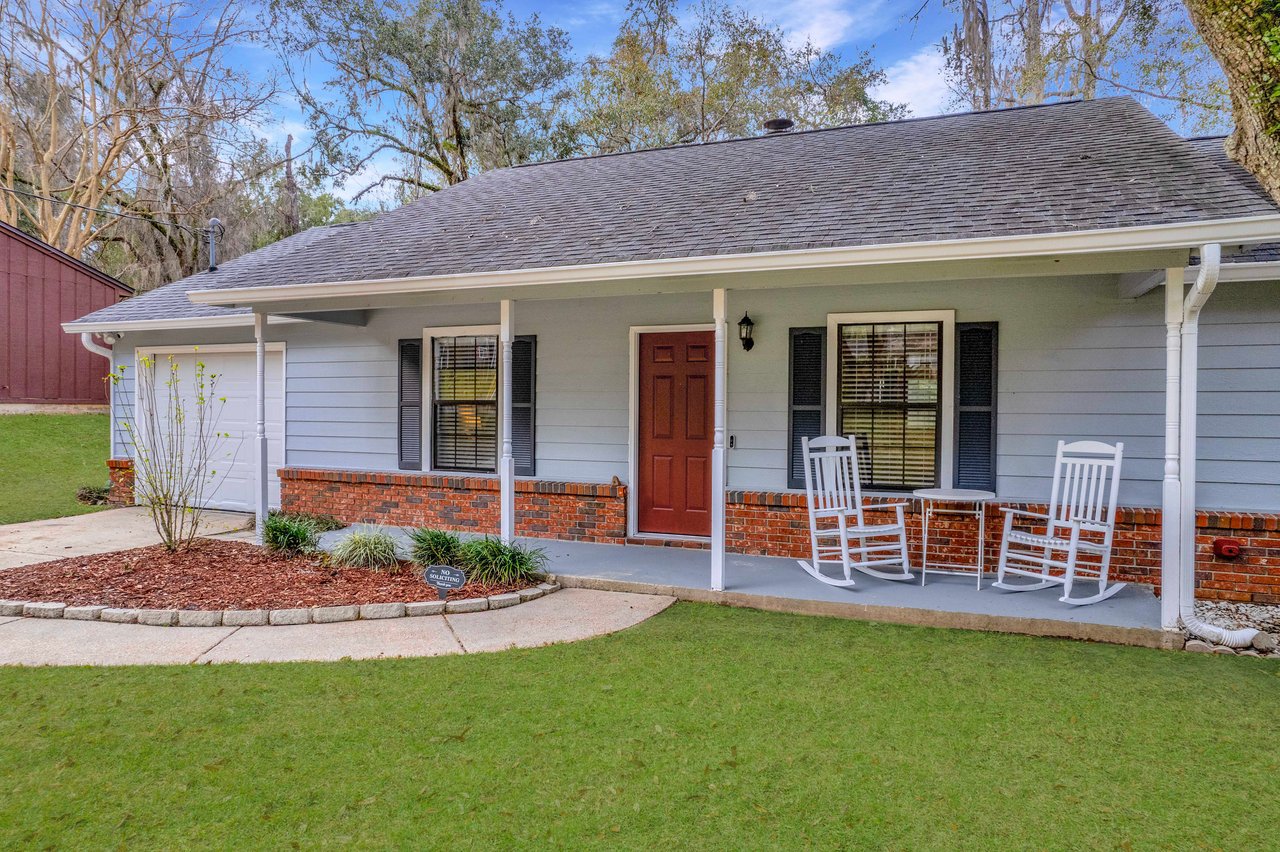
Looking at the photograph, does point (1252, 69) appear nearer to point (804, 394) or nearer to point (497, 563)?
point (804, 394)

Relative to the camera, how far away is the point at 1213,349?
5176mm

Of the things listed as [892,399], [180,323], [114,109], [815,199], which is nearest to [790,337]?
[892,399]

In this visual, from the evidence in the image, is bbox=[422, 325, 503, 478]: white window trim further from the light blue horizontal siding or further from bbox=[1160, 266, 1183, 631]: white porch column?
bbox=[1160, 266, 1183, 631]: white porch column

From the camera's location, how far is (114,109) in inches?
707

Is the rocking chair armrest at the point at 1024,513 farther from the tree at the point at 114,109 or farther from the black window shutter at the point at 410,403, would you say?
the tree at the point at 114,109

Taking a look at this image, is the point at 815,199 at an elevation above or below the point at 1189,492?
above

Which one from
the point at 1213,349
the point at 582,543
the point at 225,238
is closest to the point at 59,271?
the point at 225,238

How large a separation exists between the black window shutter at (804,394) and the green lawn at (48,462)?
817 centimetres

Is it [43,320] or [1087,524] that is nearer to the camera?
[1087,524]

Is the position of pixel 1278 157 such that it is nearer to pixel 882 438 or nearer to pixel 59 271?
pixel 882 438

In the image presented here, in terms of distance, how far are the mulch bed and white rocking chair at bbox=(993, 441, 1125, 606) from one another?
137 inches

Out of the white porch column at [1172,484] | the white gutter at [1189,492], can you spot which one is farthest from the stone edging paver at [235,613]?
the white gutter at [1189,492]

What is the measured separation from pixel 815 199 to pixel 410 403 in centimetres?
444

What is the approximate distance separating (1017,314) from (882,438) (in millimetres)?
1355
